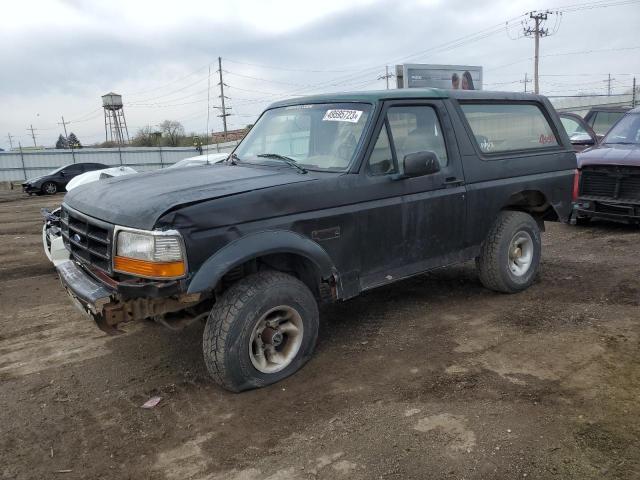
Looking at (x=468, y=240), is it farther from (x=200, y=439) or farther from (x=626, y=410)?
(x=200, y=439)

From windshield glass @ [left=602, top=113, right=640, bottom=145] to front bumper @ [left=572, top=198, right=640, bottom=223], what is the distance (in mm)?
1127

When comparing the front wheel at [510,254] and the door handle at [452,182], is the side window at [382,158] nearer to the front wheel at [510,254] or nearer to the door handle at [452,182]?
the door handle at [452,182]

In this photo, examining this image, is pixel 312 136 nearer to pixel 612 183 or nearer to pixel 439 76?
pixel 612 183

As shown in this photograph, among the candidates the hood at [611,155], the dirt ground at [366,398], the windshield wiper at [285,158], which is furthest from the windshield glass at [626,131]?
the windshield wiper at [285,158]

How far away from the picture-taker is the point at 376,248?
4.09m

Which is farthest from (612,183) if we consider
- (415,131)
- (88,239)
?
(88,239)

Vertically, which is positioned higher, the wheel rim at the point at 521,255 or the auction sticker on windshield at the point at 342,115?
the auction sticker on windshield at the point at 342,115

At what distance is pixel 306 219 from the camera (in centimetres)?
362

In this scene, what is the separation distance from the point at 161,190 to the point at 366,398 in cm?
191

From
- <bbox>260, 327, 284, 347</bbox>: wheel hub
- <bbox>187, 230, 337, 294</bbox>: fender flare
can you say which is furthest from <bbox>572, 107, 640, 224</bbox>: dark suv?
<bbox>260, 327, 284, 347</bbox>: wheel hub

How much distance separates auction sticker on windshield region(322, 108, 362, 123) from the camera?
13.5ft

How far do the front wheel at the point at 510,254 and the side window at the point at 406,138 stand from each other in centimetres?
106

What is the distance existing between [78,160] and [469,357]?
110 ft

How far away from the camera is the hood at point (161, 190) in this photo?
3.17m
